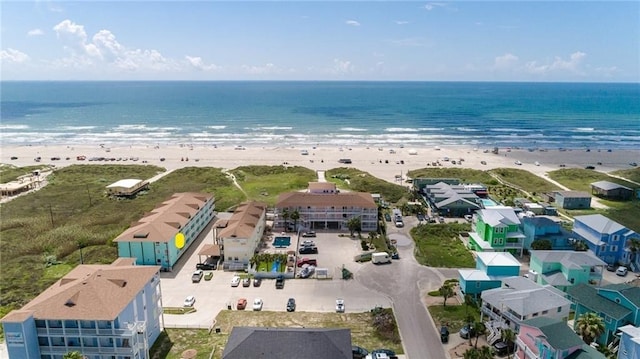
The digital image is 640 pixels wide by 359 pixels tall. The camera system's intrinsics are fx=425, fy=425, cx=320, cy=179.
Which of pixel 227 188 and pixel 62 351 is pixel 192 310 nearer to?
pixel 62 351

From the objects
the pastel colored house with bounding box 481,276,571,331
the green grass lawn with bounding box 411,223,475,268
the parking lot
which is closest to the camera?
the pastel colored house with bounding box 481,276,571,331

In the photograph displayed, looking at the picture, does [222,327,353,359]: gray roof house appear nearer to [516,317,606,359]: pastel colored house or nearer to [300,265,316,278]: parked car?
[516,317,606,359]: pastel colored house

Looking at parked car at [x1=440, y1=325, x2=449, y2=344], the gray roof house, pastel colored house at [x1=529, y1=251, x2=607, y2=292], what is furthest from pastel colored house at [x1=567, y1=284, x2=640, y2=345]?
the gray roof house

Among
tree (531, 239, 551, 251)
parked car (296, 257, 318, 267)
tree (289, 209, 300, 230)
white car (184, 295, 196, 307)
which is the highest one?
tree (289, 209, 300, 230)

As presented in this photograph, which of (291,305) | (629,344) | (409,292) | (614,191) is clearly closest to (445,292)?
(409,292)

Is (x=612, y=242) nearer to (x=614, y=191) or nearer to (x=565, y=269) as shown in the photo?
(x=565, y=269)

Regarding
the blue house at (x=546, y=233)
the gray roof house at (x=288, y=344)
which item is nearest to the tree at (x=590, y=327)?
the gray roof house at (x=288, y=344)

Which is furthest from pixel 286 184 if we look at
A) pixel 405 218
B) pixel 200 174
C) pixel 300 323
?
pixel 300 323
